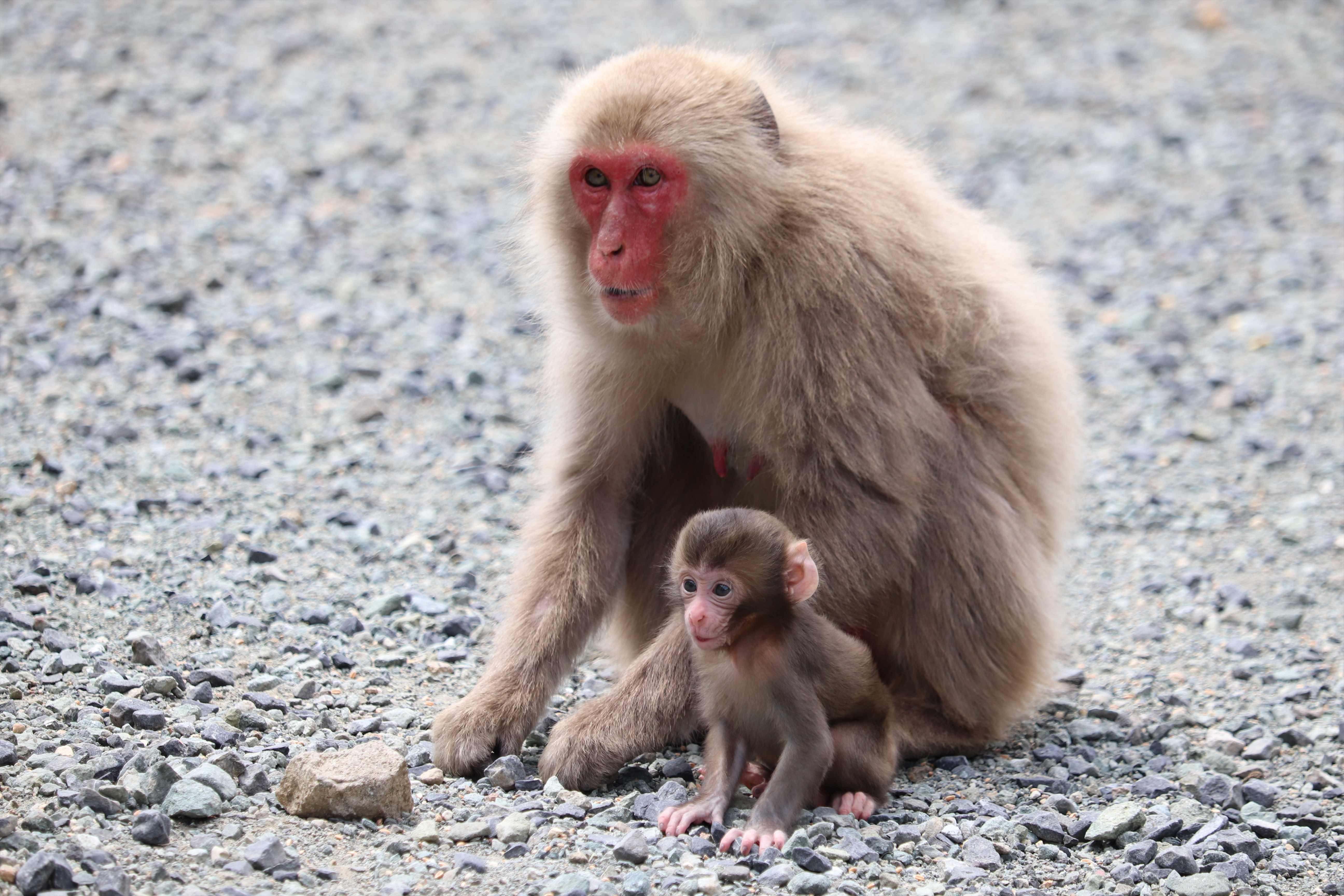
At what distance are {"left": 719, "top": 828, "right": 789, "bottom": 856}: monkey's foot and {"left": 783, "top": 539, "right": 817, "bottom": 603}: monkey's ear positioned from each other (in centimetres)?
56

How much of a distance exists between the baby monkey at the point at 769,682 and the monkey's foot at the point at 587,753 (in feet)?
0.85

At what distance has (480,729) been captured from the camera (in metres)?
4.07

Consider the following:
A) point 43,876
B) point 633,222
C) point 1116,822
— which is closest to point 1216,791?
point 1116,822

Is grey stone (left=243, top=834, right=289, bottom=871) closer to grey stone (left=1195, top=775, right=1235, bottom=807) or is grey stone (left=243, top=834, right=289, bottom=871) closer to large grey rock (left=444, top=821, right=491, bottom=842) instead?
large grey rock (left=444, top=821, right=491, bottom=842)

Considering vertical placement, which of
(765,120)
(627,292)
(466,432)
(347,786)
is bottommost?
(347,786)

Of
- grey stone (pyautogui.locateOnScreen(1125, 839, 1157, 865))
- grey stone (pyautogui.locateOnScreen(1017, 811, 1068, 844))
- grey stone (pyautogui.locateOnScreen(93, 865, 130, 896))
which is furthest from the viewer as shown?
grey stone (pyautogui.locateOnScreen(1017, 811, 1068, 844))

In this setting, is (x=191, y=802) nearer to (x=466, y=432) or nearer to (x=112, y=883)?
(x=112, y=883)

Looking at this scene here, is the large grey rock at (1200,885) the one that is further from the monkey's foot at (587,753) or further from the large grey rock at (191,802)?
the large grey rock at (191,802)

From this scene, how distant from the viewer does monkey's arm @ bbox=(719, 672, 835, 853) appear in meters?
3.58

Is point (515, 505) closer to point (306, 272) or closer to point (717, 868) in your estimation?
point (306, 272)

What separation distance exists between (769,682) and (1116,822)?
1001 mm

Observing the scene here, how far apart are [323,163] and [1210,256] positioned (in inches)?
211

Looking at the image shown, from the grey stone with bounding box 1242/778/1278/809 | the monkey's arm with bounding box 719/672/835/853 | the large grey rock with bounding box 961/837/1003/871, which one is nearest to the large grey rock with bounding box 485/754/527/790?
the monkey's arm with bounding box 719/672/835/853

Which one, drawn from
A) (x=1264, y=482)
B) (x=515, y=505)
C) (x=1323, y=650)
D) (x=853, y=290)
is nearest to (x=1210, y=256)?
(x=1264, y=482)
